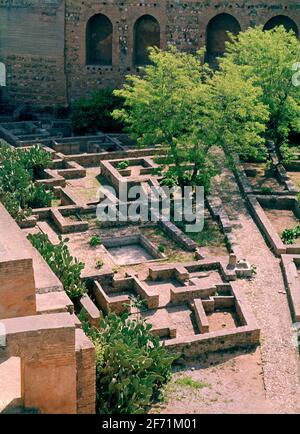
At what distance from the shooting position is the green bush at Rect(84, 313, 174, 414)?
14.2m

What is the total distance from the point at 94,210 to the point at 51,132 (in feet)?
30.7

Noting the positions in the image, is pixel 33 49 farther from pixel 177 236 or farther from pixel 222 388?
pixel 222 388

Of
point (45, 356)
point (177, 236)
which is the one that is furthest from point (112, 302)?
point (45, 356)

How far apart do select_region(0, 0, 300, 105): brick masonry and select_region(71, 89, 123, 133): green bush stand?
2.37 metres

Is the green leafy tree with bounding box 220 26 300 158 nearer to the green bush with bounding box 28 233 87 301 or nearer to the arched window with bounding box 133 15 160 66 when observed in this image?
the arched window with bounding box 133 15 160 66

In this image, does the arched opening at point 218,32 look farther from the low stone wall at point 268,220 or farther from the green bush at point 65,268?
the green bush at point 65,268

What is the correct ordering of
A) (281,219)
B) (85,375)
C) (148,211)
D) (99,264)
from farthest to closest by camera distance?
(281,219), (148,211), (99,264), (85,375)

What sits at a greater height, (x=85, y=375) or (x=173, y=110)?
(x=173, y=110)

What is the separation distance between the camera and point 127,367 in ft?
48.6

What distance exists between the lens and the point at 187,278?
20.0 m

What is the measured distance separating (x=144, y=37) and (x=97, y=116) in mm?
4742

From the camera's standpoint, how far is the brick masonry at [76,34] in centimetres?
3366

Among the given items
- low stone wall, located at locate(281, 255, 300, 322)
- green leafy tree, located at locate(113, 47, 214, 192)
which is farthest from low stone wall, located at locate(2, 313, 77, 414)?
green leafy tree, located at locate(113, 47, 214, 192)

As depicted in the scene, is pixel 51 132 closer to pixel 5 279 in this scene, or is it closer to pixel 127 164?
pixel 127 164
